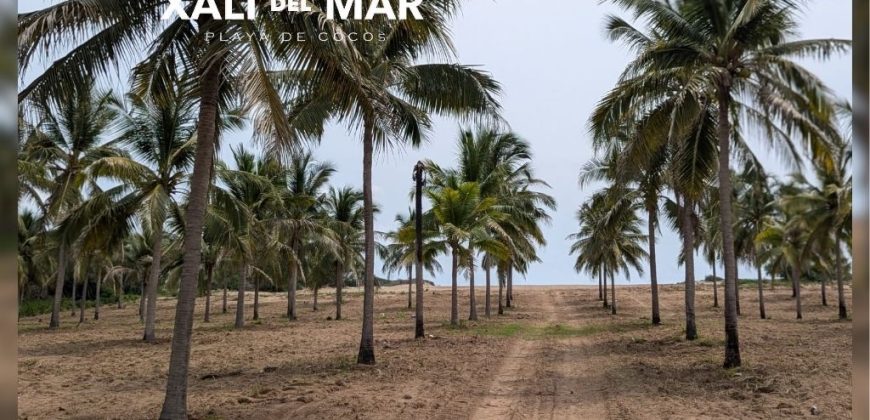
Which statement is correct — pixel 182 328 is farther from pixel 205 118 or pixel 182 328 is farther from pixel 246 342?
pixel 246 342

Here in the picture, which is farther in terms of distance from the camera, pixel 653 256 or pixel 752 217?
pixel 752 217

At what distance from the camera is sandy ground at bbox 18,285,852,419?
366 inches

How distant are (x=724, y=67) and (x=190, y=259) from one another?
10.3 metres

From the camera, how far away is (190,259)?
7.84 metres

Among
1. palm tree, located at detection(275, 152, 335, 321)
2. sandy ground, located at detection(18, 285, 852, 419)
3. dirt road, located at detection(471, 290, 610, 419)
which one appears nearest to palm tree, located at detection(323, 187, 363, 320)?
palm tree, located at detection(275, 152, 335, 321)

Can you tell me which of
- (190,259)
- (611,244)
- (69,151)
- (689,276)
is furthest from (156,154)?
(611,244)

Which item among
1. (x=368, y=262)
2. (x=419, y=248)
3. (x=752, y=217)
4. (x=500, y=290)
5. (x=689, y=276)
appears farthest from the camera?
(x=500, y=290)

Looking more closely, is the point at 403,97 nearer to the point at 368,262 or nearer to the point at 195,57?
the point at 368,262

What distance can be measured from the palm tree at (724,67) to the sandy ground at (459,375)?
2326 mm

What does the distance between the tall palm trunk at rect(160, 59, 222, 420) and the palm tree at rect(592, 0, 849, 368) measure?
8175mm

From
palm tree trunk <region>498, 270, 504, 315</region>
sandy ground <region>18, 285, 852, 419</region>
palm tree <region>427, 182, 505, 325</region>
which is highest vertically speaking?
palm tree <region>427, 182, 505, 325</region>

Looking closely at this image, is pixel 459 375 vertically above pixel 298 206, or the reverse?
pixel 298 206

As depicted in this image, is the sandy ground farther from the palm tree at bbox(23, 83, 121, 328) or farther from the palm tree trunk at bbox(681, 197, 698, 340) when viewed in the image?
the palm tree at bbox(23, 83, 121, 328)

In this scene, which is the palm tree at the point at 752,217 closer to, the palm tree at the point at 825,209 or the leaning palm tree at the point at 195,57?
the palm tree at the point at 825,209
